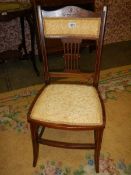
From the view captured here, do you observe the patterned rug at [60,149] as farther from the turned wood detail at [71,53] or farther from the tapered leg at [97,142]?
the turned wood detail at [71,53]

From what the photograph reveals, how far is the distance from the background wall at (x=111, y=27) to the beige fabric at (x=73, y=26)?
1.61 meters

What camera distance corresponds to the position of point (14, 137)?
190 centimetres

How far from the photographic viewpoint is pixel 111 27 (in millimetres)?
3623

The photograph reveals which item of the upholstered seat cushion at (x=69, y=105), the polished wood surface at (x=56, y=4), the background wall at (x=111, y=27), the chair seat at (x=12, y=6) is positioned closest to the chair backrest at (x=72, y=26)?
the upholstered seat cushion at (x=69, y=105)

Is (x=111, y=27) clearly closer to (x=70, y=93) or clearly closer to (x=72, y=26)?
(x=72, y=26)

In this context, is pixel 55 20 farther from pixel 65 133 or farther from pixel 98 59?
pixel 65 133

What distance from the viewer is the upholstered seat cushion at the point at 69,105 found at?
140 cm

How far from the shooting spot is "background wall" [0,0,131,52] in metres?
3.04

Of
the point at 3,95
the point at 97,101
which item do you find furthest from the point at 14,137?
the point at 97,101

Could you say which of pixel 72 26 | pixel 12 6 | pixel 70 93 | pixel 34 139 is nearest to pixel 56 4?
pixel 12 6

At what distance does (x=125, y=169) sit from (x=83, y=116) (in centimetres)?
57

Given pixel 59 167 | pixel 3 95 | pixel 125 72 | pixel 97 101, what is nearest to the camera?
pixel 97 101

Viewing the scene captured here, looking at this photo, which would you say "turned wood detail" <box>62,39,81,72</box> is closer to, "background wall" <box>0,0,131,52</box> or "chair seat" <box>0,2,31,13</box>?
"chair seat" <box>0,2,31,13</box>

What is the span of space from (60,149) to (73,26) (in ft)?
3.16
